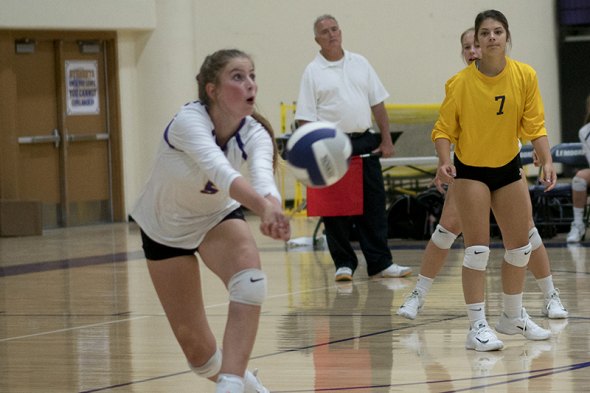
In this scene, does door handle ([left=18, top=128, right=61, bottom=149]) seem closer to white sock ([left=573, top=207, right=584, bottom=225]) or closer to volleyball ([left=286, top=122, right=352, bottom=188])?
white sock ([left=573, top=207, right=584, bottom=225])

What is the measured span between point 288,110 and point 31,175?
13.3 feet

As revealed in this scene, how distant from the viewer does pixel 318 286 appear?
32.3 ft

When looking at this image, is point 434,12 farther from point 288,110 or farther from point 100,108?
point 100,108

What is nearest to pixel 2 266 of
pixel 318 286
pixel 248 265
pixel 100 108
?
pixel 318 286

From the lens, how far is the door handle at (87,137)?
54.8ft

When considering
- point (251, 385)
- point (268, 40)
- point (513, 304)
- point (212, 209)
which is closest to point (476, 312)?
point (513, 304)

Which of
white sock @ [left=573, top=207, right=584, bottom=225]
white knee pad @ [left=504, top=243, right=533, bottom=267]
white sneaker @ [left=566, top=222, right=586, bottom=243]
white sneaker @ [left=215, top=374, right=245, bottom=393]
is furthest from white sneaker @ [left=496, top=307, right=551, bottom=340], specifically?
white sock @ [left=573, top=207, right=584, bottom=225]

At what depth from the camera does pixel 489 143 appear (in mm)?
Answer: 6559

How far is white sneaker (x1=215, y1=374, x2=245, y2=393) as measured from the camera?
4.55 meters

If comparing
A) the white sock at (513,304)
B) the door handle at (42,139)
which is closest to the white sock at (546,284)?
the white sock at (513,304)

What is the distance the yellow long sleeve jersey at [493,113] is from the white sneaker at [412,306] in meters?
1.45

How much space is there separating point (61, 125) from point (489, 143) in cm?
1089

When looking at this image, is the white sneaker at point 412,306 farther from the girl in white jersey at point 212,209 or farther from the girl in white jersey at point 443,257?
the girl in white jersey at point 212,209

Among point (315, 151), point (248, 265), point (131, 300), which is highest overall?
point (315, 151)
